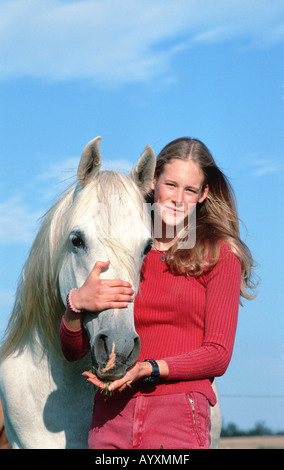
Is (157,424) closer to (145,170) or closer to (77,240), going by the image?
(77,240)

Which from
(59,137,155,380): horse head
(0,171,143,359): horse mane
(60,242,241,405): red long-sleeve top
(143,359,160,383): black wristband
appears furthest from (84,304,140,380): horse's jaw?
(0,171,143,359): horse mane

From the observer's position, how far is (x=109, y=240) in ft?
9.84

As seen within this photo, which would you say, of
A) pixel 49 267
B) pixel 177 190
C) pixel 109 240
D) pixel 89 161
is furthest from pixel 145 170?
pixel 49 267

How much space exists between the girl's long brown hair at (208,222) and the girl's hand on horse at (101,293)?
504mm

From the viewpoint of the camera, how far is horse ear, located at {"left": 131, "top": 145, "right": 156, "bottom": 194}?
3.48 meters

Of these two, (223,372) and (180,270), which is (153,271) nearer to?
(180,270)

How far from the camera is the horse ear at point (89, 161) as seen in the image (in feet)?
10.9

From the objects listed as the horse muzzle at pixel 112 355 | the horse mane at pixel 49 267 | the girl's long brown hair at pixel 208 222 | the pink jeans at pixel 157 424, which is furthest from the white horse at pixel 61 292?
the pink jeans at pixel 157 424

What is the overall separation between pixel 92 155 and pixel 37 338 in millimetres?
1174

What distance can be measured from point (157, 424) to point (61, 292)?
2.95 ft

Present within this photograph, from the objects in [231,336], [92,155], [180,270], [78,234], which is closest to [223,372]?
[231,336]

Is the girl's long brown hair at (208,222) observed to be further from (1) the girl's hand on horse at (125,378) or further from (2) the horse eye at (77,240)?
(1) the girl's hand on horse at (125,378)

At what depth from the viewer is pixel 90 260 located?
3.00 meters

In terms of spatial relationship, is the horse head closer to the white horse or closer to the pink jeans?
the white horse
